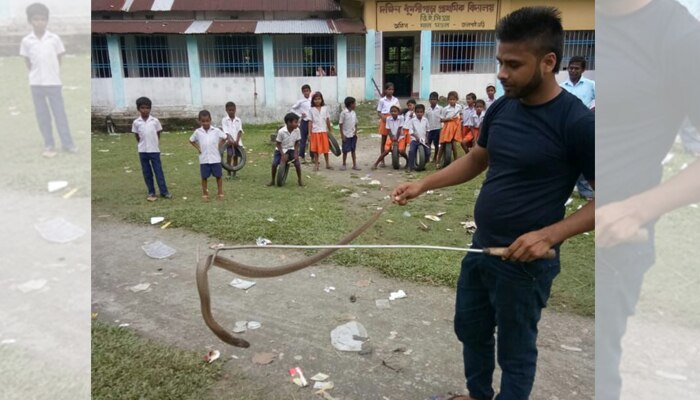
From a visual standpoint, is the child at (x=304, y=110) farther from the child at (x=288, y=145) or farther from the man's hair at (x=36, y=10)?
the man's hair at (x=36, y=10)

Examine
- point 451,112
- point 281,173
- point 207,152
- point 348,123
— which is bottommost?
point 281,173

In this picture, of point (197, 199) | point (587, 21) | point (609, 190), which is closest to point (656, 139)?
point (609, 190)

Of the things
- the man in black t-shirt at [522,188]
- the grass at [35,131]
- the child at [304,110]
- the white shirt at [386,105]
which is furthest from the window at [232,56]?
the grass at [35,131]

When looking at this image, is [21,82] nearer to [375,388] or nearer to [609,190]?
[609,190]

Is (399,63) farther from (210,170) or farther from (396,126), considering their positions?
(210,170)

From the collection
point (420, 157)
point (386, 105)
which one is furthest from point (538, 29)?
point (386, 105)

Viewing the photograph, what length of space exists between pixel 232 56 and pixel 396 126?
8240 millimetres

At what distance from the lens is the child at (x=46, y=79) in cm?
111

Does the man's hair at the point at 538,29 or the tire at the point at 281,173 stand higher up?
the man's hair at the point at 538,29

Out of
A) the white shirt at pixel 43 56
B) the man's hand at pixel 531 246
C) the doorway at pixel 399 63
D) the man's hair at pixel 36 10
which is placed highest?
the doorway at pixel 399 63

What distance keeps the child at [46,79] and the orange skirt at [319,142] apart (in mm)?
7716

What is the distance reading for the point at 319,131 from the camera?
8.84 meters

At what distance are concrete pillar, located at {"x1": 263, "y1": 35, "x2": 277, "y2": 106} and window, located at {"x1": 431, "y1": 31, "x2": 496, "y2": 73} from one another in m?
4.86

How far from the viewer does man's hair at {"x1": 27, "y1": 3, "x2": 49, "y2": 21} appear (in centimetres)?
106
